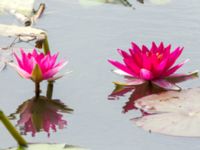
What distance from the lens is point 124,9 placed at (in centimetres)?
248

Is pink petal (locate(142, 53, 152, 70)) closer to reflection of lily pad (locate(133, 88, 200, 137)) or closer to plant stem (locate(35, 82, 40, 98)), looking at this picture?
reflection of lily pad (locate(133, 88, 200, 137))

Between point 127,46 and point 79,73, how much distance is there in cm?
23

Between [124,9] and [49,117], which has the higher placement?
[124,9]

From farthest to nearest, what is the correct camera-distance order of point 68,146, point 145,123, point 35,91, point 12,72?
point 12,72
point 35,91
point 145,123
point 68,146

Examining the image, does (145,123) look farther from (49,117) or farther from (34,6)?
(34,6)

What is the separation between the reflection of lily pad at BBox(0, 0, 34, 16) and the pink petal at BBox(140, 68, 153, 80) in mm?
708

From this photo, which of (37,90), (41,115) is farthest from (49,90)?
(41,115)

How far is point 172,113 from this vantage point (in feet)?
5.61

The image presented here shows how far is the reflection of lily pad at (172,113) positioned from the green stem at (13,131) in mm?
299

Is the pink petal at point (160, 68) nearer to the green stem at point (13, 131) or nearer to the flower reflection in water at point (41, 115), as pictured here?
the flower reflection in water at point (41, 115)

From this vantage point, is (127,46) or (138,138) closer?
(138,138)

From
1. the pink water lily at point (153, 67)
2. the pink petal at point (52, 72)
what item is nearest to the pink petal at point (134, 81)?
the pink water lily at point (153, 67)

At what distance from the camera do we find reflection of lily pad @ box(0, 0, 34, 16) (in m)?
2.45

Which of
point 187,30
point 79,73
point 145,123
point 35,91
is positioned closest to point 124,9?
point 187,30
